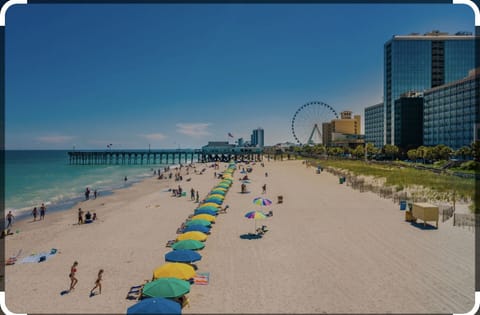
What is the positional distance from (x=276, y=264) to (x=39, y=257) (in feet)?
37.0

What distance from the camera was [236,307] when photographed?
9578mm

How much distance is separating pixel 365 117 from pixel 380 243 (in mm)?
130343

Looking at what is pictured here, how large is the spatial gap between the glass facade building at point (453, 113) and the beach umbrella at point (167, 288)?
250 feet

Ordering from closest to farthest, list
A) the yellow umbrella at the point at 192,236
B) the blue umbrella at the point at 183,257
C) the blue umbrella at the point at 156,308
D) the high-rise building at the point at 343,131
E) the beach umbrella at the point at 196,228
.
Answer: the blue umbrella at the point at 156,308 < the blue umbrella at the point at 183,257 < the yellow umbrella at the point at 192,236 < the beach umbrella at the point at 196,228 < the high-rise building at the point at 343,131

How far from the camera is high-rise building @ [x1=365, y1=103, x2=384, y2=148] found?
120312 millimetres

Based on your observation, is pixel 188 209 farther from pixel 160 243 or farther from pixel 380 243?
pixel 380 243

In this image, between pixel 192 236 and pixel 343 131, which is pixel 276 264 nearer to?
pixel 192 236

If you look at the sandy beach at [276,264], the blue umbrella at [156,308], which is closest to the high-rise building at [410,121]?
the sandy beach at [276,264]

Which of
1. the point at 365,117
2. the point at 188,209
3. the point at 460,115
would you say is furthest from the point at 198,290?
the point at 365,117

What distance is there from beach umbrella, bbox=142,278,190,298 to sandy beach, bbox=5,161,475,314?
762mm

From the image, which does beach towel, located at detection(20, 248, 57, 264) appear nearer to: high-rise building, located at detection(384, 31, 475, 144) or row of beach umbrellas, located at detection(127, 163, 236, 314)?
row of beach umbrellas, located at detection(127, 163, 236, 314)

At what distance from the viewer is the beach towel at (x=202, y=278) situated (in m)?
11.3

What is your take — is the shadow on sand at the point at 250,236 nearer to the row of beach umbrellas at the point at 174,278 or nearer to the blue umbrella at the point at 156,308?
the row of beach umbrellas at the point at 174,278

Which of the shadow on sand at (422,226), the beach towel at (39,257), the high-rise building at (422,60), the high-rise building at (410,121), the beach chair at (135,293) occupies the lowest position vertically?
the beach towel at (39,257)
